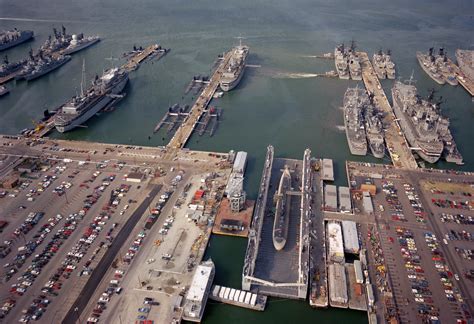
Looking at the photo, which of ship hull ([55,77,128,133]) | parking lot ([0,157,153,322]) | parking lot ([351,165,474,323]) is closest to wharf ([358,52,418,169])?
parking lot ([351,165,474,323])

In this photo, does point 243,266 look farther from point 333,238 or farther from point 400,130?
point 400,130

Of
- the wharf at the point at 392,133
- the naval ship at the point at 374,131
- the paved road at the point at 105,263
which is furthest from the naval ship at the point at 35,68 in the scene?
the wharf at the point at 392,133

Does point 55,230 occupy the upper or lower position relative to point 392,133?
lower

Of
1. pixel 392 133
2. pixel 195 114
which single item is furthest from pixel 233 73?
pixel 392 133

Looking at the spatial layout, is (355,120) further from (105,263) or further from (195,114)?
(105,263)

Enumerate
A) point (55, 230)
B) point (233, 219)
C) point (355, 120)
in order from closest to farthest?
point (55, 230) → point (233, 219) → point (355, 120)

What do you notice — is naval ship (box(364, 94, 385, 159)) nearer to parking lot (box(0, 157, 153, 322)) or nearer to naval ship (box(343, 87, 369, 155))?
naval ship (box(343, 87, 369, 155))
